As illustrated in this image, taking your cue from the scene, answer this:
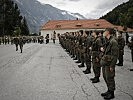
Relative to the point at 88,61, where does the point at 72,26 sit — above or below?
above

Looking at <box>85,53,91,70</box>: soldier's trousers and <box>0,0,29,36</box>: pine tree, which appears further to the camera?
<box>0,0,29,36</box>: pine tree

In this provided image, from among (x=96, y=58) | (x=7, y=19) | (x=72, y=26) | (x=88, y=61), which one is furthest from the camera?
(x=72, y=26)

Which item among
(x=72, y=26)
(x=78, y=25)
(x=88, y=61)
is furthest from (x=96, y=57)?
(x=78, y=25)

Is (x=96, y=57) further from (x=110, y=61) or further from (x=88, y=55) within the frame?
(x=110, y=61)

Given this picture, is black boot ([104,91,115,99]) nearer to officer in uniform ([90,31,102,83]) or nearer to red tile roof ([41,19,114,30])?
officer in uniform ([90,31,102,83])

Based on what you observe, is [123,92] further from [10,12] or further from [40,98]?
[10,12]

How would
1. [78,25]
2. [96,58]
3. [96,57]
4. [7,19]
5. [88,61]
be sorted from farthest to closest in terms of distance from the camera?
[78,25]
[7,19]
[88,61]
[96,57]
[96,58]

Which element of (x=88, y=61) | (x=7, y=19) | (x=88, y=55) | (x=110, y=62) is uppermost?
(x=7, y=19)

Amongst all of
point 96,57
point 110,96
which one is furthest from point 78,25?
point 110,96

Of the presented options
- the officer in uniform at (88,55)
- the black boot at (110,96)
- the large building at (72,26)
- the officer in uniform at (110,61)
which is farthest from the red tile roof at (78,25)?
the black boot at (110,96)

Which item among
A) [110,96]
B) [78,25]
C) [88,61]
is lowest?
[110,96]

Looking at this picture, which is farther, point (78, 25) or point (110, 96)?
point (78, 25)

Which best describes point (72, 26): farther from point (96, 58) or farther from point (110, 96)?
point (110, 96)

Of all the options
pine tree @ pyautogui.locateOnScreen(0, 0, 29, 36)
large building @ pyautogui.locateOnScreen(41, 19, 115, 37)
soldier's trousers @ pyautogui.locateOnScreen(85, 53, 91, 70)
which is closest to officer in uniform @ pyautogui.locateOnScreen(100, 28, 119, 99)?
soldier's trousers @ pyautogui.locateOnScreen(85, 53, 91, 70)
